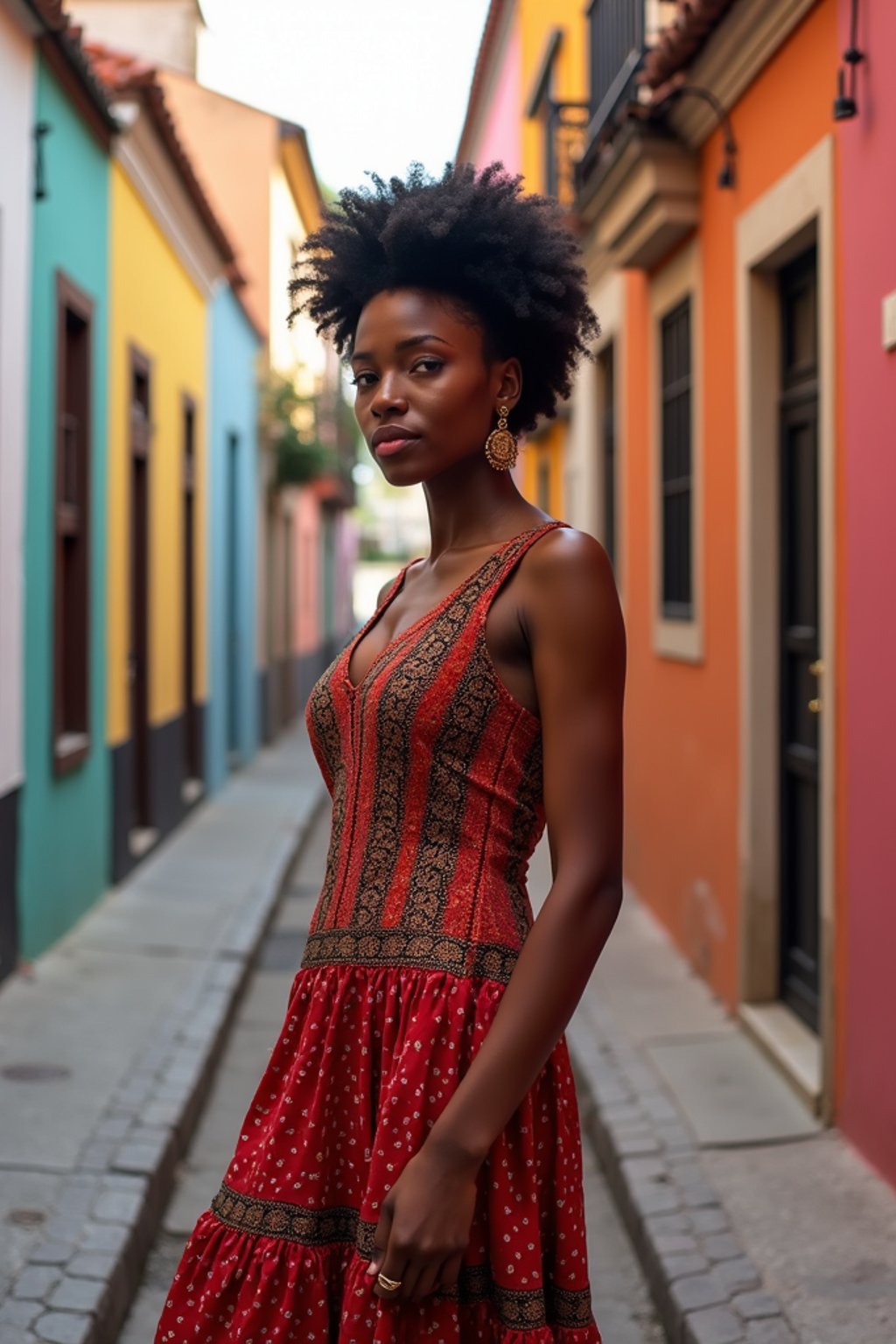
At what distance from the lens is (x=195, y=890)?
9.56 meters

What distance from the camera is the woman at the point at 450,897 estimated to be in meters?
1.85

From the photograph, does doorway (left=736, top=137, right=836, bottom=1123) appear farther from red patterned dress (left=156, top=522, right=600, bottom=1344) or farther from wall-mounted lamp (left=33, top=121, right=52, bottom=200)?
red patterned dress (left=156, top=522, right=600, bottom=1344)

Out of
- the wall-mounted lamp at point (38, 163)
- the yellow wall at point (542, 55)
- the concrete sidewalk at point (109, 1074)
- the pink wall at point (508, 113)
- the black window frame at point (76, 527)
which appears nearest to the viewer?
the concrete sidewalk at point (109, 1074)

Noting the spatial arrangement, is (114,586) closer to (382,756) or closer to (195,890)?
(195,890)

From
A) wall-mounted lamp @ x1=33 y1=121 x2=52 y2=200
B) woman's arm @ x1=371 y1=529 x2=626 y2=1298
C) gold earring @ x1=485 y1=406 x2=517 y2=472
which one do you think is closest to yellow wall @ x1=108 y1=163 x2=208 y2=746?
wall-mounted lamp @ x1=33 y1=121 x2=52 y2=200

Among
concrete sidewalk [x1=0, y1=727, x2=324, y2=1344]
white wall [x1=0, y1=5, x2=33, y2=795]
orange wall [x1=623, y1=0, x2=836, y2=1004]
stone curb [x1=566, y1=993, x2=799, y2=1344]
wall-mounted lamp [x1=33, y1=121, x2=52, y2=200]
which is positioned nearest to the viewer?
stone curb [x1=566, y1=993, x2=799, y2=1344]

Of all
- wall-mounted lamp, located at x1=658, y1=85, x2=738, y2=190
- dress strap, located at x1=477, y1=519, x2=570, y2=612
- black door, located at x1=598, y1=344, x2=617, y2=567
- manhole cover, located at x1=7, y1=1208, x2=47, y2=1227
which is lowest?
manhole cover, located at x1=7, y1=1208, x2=47, y2=1227

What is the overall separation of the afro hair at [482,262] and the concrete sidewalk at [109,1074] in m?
2.46

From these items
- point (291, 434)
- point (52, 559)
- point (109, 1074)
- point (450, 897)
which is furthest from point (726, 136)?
point (291, 434)

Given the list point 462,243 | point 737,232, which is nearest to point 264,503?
point 737,232

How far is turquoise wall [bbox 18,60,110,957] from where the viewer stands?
23.8ft

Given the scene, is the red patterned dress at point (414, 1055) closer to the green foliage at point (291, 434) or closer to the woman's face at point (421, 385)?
the woman's face at point (421, 385)

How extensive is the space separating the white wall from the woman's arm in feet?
→ 16.9

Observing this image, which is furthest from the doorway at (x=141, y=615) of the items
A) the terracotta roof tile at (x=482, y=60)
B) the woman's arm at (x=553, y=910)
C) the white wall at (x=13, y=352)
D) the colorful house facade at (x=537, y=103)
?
the woman's arm at (x=553, y=910)
